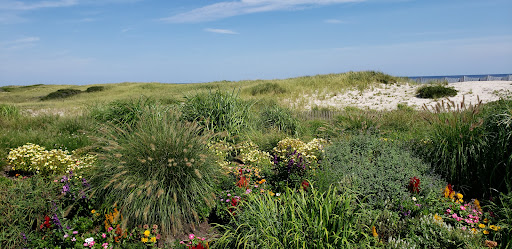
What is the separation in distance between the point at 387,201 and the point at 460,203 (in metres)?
1.39

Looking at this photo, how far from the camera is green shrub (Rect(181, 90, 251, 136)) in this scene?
8.34m

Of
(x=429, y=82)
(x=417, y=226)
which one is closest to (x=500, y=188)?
(x=417, y=226)

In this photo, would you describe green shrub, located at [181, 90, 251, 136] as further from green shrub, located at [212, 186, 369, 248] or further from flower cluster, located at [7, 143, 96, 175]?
green shrub, located at [212, 186, 369, 248]

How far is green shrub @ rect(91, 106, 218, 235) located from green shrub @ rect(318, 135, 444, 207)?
1814mm

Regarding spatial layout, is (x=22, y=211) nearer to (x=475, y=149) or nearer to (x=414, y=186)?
(x=414, y=186)

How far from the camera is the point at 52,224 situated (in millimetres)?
4270

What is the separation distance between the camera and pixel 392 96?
2283cm

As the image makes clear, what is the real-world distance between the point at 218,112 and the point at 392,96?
692 inches

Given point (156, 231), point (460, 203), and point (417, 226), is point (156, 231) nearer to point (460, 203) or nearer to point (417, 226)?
point (417, 226)

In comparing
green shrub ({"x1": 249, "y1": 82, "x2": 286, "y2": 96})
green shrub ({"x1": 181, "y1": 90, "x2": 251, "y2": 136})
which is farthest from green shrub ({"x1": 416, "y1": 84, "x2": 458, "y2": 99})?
green shrub ({"x1": 181, "y1": 90, "x2": 251, "y2": 136})

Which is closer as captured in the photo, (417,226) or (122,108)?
(417,226)

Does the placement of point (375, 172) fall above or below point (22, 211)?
above

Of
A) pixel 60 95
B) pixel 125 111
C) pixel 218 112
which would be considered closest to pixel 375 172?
pixel 218 112

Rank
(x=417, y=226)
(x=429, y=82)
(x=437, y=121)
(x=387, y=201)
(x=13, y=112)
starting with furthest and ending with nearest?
(x=429, y=82) < (x=13, y=112) < (x=437, y=121) < (x=387, y=201) < (x=417, y=226)
